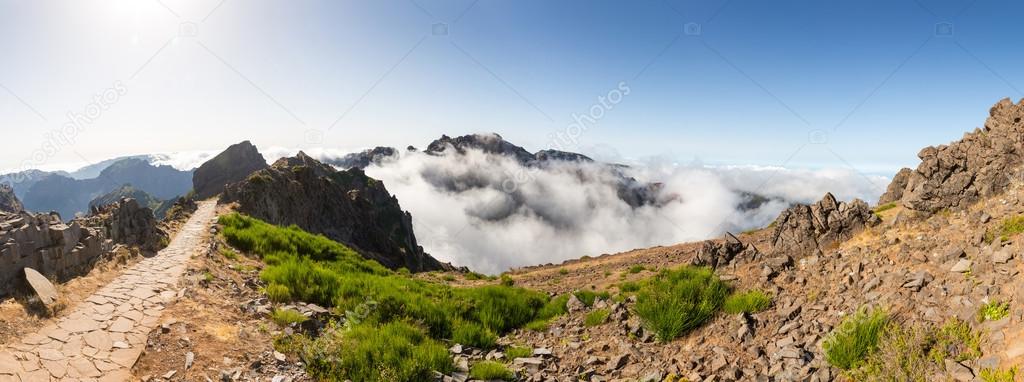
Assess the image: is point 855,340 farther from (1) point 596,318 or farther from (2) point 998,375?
(1) point 596,318

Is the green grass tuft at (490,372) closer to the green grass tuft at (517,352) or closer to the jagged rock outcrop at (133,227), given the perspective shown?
the green grass tuft at (517,352)

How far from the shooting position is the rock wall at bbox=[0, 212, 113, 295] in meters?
10.7

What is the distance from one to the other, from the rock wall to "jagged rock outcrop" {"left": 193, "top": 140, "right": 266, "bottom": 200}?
554 ft

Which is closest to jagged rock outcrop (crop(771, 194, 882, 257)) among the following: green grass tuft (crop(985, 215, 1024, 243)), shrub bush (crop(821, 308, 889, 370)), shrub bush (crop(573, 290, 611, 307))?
green grass tuft (crop(985, 215, 1024, 243))

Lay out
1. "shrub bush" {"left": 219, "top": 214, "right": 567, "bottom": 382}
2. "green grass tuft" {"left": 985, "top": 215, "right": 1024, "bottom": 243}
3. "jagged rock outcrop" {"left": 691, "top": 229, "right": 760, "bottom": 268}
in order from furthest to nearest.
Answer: "jagged rock outcrop" {"left": 691, "top": 229, "right": 760, "bottom": 268} < "shrub bush" {"left": 219, "top": 214, "right": 567, "bottom": 382} < "green grass tuft" {"left": 985, "top": 215, "right": 1024, "bottom": 243}

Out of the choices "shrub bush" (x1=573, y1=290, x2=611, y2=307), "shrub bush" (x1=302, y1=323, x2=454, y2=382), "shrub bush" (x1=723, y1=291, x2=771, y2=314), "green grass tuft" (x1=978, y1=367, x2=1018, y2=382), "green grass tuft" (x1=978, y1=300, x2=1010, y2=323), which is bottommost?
"shrub bush" (x1=302, y1=323, x2=454, y2=382)

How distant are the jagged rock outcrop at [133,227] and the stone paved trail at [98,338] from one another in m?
6.45

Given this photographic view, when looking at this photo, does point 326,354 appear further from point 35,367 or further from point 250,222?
point 250,222

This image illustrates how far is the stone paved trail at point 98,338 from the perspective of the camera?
7934 mm

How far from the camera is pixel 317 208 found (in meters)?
74.8

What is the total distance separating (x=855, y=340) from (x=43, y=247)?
20051 mm

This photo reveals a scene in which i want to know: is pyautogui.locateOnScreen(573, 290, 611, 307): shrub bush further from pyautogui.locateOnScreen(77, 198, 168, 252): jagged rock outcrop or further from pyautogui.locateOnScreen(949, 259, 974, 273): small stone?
pyautogui.locateOnScreen(77, 198, 168, 252): jagged rock outcrop

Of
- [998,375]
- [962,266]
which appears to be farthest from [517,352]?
[962,266]

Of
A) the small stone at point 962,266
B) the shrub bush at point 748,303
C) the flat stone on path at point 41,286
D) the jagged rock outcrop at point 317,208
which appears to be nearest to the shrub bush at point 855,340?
the small stone at point 962,266
